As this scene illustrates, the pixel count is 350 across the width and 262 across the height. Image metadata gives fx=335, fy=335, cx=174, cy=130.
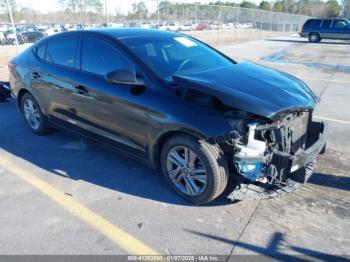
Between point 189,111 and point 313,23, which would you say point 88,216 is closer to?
point 189,111

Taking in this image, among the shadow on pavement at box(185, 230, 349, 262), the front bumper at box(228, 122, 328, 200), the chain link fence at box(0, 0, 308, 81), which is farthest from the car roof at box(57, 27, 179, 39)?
the chain link fence at box(0, 0, 308, 81)

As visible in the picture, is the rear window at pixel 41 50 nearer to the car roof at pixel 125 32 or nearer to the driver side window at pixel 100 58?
the car roof at pixel 125 32

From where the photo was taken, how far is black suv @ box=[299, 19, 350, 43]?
26.2 meters

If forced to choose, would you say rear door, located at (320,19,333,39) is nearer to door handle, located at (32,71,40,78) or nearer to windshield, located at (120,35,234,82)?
A: windshield, located at (120,35,234,82)

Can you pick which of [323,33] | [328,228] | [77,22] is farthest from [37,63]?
[323,33]

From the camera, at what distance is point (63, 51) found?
4598 mm

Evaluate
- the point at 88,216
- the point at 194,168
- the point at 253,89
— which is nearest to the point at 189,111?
the point at 194,168

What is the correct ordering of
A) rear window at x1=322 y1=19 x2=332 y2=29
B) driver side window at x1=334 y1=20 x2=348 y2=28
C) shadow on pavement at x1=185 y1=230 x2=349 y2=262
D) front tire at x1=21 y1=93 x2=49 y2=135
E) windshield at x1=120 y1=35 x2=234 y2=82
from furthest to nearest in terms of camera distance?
rear window at x1=322 y1=19 x2=332 y2=29
driver side window at x1=334 y1=20 x2=348 y2=28
front tire at x1=21 y1=93 x2=49 y2=135
windshield at x1=120 y1=35 x2=234 y2=82
shadow on pavement at x1=185 y1=230 x2=349 y2=262

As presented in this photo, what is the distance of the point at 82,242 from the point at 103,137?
1470 mm

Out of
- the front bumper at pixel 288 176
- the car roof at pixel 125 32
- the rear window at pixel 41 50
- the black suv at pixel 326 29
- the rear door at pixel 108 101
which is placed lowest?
the black suv at pixel 326 29

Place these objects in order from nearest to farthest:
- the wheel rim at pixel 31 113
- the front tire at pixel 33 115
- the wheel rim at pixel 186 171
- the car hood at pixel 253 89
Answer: the car hood at pixel 253 89, the wheel rim at pixel 186 171, the front tire at pixel 33 115, the wheel rim at pixel 31 113

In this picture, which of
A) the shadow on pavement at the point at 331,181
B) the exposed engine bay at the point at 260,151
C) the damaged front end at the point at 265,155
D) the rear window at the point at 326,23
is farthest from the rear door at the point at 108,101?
the rear window at the point at 326,23

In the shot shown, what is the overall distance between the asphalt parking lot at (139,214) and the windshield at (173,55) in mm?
1298

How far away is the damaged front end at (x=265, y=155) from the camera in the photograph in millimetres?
3064
